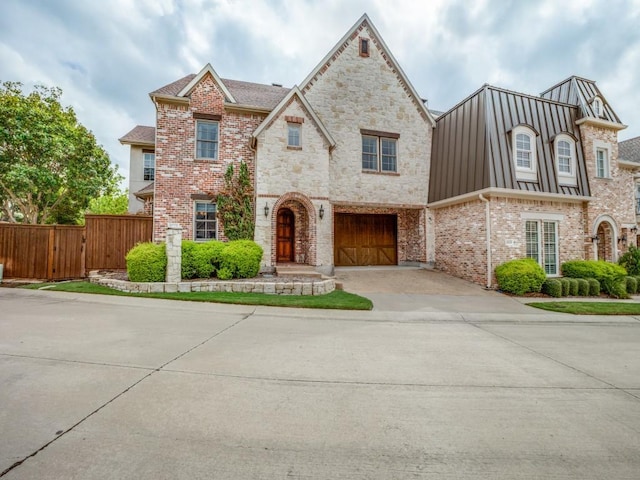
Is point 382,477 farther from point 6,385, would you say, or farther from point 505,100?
point 505,100

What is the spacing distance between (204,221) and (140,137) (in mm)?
8080

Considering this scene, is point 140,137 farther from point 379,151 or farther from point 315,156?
point 379,151

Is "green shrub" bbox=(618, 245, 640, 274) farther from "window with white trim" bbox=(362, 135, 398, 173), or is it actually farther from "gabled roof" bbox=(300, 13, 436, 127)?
"window with white trim" bbox=(362, 135, 398, 173)

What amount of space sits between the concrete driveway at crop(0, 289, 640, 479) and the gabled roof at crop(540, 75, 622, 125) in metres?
12.9

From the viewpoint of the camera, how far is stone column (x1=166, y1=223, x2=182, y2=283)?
960 cm

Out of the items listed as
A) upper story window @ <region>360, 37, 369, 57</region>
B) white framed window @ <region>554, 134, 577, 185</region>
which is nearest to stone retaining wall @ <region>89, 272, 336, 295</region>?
white framed window @ <region>554, 134, 577, 185</region>

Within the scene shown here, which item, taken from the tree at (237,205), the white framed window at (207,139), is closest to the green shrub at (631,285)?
the tree at (237,205)

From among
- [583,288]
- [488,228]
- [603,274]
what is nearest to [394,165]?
[488,228]

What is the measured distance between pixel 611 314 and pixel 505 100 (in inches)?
361

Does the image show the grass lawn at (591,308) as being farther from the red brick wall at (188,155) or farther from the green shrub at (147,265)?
the red brick wall at (188,155)

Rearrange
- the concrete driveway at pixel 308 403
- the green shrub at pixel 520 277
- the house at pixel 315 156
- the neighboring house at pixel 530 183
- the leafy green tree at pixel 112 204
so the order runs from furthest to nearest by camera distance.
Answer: the leafy green tree at pixel 112 204 → the house at pixel 315 156 → the neighboring house at pixel 530 183 → the green shrub at pixel 520 277 → the concrete driveway at pixel 308 403

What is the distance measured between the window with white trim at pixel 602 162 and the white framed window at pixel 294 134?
13.6m

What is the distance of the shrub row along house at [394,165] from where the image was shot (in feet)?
41.8

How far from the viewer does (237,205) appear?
13375mm
